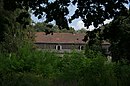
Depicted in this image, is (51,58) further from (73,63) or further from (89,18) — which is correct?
(89,18)

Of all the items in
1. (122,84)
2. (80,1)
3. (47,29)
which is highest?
(80,1)

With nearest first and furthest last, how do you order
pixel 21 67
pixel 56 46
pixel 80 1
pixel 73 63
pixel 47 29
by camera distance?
pixel 80 1 → pixel 47 29 → pixel 73 63 → pixel 21 67 → pixel 56 46

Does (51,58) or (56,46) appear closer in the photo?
(51,58)

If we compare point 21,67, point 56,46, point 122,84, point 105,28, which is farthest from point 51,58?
point 56,46

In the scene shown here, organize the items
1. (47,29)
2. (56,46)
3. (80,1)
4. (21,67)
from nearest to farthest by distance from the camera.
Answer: (80,1) → (47,29) → (21,67) → (56,46)

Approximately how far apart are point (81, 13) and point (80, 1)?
14.9 inches

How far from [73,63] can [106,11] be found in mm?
19201

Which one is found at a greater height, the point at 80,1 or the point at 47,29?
the point at 80,1

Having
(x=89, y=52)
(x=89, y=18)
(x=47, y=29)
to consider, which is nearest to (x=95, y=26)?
(x=89, y=18)

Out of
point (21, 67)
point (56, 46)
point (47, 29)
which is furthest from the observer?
point (56, 46)

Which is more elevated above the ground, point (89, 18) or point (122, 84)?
point (89, 18)

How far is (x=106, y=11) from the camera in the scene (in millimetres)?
10523

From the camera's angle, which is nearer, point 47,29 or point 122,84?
point 47,29

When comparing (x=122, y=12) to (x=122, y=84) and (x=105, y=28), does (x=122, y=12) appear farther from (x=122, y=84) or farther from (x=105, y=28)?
(x=122, y=84)
